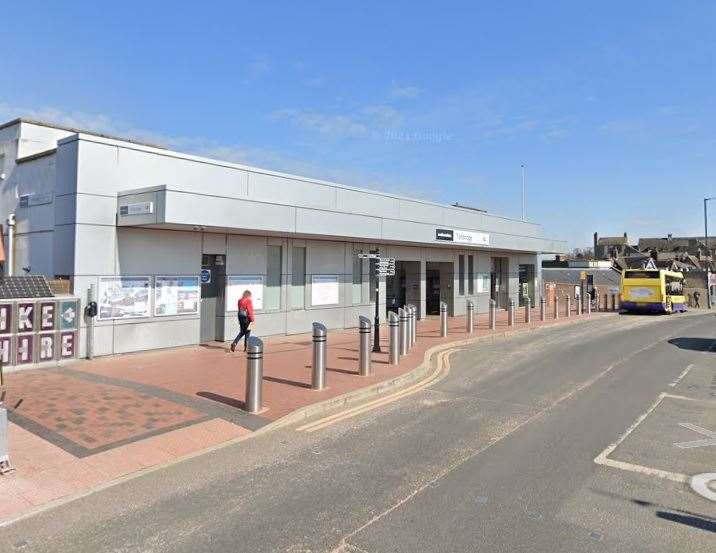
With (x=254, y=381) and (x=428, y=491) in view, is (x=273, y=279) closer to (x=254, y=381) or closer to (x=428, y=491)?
(x=254, y=381)

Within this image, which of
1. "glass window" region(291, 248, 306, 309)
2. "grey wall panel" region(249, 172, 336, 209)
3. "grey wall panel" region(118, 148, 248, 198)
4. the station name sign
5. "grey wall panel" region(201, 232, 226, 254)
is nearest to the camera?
"grey wall panel" region(118, 148, 248, 198)

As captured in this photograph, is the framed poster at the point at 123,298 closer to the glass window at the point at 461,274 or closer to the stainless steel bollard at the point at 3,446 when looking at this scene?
the stainless steel bollard at the point at 3,446

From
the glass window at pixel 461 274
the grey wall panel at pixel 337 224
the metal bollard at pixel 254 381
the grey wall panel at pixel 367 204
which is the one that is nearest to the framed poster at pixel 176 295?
the grey wall panel at pixel 337 224

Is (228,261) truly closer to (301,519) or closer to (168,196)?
(168,196)

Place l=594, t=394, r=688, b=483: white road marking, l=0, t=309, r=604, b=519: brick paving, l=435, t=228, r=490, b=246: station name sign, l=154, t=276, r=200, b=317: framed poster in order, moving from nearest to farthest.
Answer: l=594, t=394, r=688, b=483: white road marking → l=0, t=309, r=604, b=519: brick paving → l=154, t=276, r=200, b=317: framed poster → l=435, t=228, r=490, b=246: station name sign

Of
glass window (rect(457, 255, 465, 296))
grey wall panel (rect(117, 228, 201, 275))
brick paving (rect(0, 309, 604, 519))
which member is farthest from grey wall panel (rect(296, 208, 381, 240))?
glass window (rect(457, 255, 465, 296))

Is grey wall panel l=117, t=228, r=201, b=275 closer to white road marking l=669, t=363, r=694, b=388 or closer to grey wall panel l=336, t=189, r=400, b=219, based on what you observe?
grey wall panel l=336, t=189, r=400, b=219

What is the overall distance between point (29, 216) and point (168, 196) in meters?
4.91

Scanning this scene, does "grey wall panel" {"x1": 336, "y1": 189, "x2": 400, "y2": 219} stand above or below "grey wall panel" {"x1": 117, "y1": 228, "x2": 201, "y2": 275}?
above

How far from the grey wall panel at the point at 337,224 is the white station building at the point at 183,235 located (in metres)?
0.04

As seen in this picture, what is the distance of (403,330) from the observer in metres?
12.6

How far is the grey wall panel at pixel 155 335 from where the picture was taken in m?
12.2

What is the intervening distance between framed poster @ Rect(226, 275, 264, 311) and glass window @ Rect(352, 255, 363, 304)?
13.9 feet

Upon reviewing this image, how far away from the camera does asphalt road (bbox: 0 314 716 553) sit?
4145 mm
